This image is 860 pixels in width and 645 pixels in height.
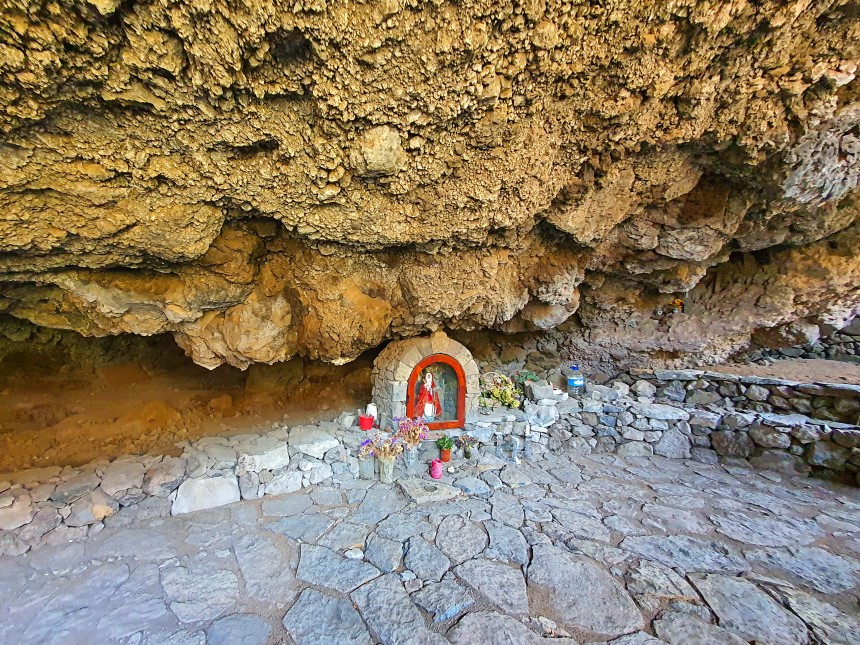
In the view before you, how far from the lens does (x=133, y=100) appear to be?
2240mm

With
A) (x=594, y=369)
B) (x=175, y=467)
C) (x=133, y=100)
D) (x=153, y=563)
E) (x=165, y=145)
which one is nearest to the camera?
(x=133, y=100)

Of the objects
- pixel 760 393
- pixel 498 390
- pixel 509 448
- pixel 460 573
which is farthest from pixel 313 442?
pixel 760 393

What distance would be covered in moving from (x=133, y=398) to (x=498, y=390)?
18.8ft

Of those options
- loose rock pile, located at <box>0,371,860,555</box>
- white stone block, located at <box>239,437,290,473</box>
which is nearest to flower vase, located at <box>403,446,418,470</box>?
loose rock pile, located at <box>0,371,860,555</box>

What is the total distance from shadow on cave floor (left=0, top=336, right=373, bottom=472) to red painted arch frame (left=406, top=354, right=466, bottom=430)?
1215 millimetres

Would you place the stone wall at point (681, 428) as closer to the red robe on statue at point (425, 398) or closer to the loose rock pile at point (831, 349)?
the red robe on statue at point (425, 398)

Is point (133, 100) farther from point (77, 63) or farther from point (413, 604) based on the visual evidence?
point (413, 604)

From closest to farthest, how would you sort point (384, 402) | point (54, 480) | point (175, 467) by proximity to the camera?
point (54, 480)
point (175, 467)
point (384, 402)

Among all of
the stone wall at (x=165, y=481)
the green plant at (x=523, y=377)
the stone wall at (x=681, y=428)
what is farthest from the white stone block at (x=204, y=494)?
the green plant at (x=523, y=377)

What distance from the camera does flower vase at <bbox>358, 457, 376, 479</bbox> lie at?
17.1 feet

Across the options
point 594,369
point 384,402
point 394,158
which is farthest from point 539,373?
point 394,158

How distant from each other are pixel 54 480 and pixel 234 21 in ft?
16.8

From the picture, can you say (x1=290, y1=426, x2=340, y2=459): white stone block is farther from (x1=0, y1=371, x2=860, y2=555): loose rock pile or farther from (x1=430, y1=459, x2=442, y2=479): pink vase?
(x1=430, y1=459, x2=442, y2=479): pink vase

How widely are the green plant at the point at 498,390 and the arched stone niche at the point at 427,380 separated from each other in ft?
2.60
